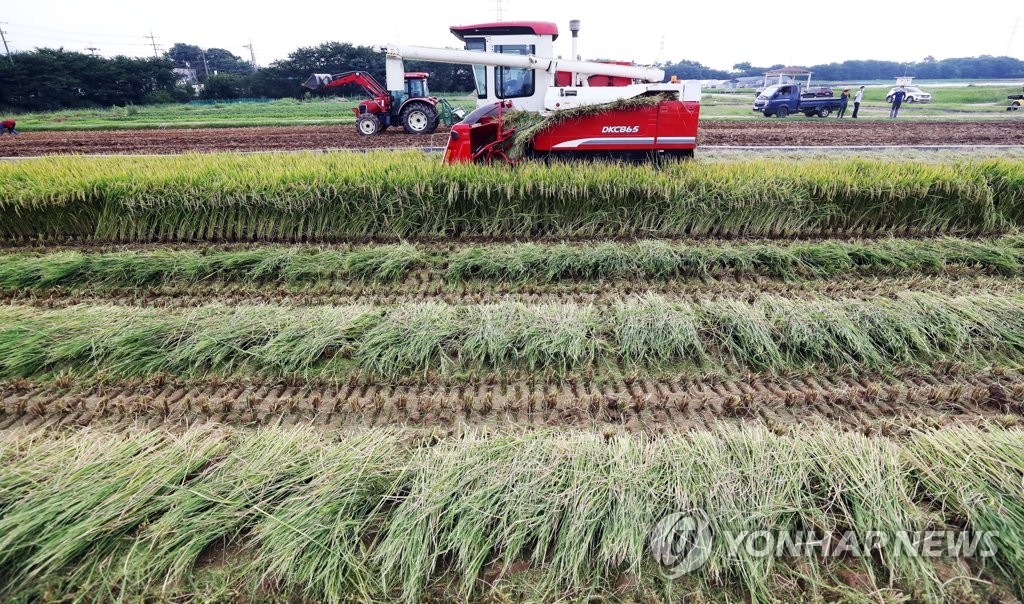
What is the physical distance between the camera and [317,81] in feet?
47.4

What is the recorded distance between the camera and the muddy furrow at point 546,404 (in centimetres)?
294

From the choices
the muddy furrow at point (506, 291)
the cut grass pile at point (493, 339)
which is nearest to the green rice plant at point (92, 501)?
the cut grass pile at point (493, 339)

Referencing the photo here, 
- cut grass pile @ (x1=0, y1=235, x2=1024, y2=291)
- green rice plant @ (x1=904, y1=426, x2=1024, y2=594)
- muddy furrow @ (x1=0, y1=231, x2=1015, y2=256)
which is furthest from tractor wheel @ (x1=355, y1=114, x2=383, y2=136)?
green rice plant @ (x1=904, y1=426, x2=1024, y2=594)

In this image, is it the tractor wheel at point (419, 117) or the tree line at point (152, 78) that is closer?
the tractor wheel at point (419, 117)

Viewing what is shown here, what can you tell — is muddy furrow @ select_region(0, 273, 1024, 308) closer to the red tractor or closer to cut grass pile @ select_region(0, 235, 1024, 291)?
cut grass pile @ select_region(0, 235, 1024, 291)

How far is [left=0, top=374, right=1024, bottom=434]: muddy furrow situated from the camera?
294 cm

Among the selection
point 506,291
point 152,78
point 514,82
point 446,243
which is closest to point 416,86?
point 514,82

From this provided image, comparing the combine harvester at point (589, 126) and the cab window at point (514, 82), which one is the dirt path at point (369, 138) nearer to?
the cab window at point (514, 82)

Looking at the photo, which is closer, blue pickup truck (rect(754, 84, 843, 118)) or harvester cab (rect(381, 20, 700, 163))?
harvester cab (rect(381, 20, 700, 163))

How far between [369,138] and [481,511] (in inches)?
577

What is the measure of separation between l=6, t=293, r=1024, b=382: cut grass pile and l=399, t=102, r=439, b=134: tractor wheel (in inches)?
493

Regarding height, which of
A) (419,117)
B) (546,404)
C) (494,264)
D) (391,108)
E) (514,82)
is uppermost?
(514,82)

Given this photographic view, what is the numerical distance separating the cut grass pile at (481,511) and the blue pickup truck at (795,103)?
2331cm

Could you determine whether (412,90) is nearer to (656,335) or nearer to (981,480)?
(656,335)
